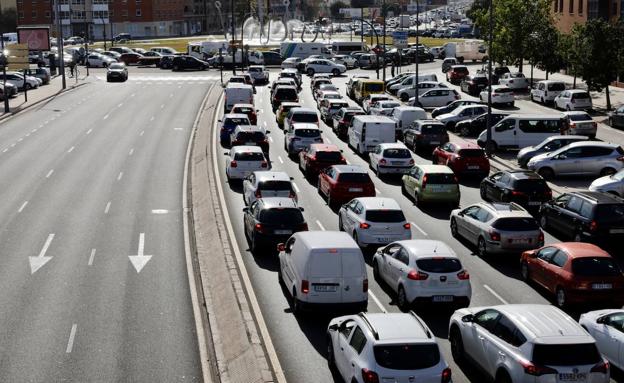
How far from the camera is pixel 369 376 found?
1515 cm

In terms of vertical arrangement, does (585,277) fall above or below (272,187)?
below

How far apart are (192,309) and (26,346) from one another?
13.8ft

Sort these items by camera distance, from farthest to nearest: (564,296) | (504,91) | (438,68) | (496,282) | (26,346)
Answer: (438,68) < (504,91) < (496,282) < (564,296) < (26,346)

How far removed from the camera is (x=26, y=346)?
64.3 ft

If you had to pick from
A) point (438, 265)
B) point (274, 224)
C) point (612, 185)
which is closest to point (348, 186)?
point (274, 224)

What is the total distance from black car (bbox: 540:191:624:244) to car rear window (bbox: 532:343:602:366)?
11797 millimetres

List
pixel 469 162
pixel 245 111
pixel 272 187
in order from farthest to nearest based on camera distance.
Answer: pixel 245 111
pixel 469 162
pixel 272 187

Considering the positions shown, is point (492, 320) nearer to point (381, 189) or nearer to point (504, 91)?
point (381, 189)

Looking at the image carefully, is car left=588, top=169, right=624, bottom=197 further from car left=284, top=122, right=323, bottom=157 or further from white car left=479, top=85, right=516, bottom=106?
white car left=479, top=85, right=516, bottom=106

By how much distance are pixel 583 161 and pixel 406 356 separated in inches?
979

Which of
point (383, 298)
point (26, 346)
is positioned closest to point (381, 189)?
point (383, 298)

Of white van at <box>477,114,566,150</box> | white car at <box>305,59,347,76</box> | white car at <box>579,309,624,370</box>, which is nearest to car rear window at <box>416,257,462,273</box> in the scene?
white car at <box>579,309,624,370</box>

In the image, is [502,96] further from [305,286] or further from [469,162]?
[305,286]

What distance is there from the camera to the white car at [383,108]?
177 feet
